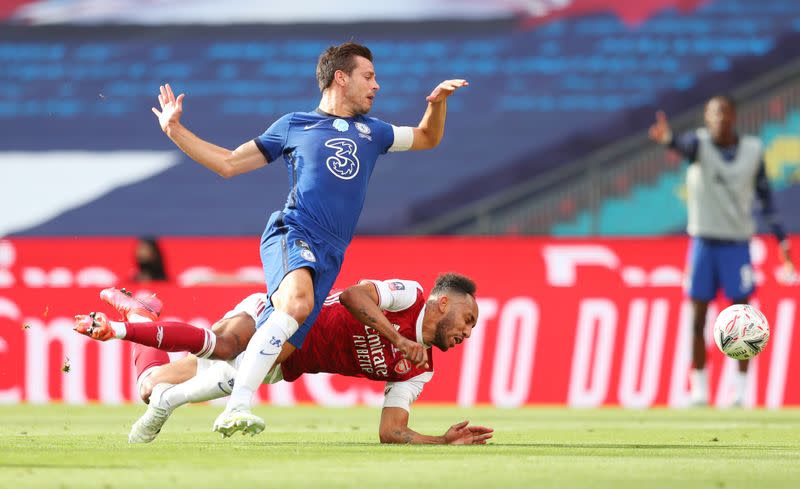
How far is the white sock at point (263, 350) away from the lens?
7324mm

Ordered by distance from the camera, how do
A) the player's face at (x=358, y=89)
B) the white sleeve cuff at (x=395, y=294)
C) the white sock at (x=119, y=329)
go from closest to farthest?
1. the white sock at (x=119, y=329)
2. the white sleeve cuff at (x=395, y=294)
3. the player's face at (x=358, y=89)

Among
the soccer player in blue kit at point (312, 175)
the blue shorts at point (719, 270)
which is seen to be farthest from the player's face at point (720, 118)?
the soccer player in blue kit at point (312, 175)

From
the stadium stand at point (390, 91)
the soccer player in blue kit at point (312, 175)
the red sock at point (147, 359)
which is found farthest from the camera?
the stadium stand at point (390, 91)

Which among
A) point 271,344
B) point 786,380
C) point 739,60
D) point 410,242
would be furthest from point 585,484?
point 739,60

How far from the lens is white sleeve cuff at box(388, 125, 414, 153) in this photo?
Answer: 8.38 m

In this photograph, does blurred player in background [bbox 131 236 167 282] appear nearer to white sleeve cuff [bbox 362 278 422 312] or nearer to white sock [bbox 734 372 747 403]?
white sock [bbox 734 372 747 403]

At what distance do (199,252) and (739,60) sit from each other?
8.62 meters

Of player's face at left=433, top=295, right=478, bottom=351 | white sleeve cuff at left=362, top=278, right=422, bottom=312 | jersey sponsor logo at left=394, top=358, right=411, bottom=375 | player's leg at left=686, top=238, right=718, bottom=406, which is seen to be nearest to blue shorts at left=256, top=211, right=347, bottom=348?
white sleeve cuff at left=362, top=278, right=422, bottom=312

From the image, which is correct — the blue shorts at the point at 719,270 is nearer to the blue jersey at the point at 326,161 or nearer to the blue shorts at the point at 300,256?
the blue jersey at the point at 326,161

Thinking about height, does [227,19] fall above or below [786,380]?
above

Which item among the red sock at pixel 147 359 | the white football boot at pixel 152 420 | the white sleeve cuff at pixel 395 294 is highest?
the white sleeve cuff at pixel 395 294

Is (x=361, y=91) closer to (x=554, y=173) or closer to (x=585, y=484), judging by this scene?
(x=585, y=484)

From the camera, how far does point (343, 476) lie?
5.61 meters

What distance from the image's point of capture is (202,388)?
304 inches
